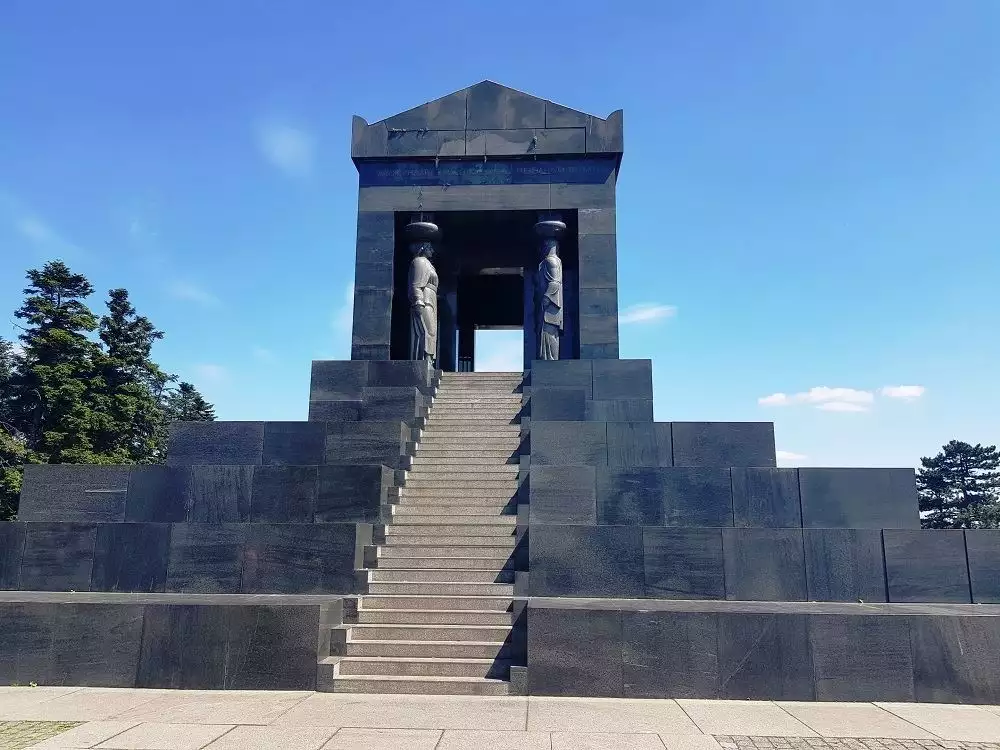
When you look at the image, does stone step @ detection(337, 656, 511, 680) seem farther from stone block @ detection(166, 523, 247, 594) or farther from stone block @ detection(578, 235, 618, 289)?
stone block @ detection(578, 235, 618, 289)

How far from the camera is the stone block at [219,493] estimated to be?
37.7ft

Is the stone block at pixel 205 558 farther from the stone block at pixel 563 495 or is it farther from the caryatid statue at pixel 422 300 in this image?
the caryatid statue at pixel 422 300

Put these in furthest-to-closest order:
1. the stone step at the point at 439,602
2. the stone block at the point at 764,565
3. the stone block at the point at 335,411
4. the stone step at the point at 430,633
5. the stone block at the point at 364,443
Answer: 1. the stone block at the point at 335,411
2. the stone block at the point at 364,443
3. the stone block at the point at 764,565
4. the stone step at the point at 439,602
5. the stone step at the point at 430,633

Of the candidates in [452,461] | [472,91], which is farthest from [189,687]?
[472,91]

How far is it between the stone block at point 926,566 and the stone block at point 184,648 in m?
9.15

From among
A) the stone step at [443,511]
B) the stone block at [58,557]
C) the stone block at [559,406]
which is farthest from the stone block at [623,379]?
the stone block at [58,557]

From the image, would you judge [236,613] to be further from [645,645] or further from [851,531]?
[851,531]

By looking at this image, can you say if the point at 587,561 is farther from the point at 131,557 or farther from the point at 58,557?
the point at 58,557

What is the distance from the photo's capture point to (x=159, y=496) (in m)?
11.7

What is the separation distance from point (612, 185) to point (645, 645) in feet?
44.6

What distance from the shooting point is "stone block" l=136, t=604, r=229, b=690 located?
27.5 feet

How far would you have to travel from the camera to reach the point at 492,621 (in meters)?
9.38

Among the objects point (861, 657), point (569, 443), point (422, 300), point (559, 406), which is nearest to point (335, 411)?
point (422, 300)

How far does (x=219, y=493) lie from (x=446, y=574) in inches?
159
